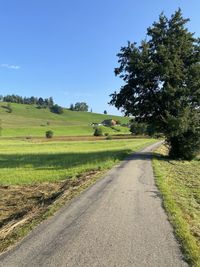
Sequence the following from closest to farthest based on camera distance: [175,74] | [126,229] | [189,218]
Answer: [126,229] → [189,218] → [175,74]

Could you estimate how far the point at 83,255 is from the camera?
26.7ft

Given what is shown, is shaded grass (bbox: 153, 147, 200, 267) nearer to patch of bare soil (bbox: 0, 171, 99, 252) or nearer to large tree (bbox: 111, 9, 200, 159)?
patch of bare soil (bbox: 0, 171, 99, 252)

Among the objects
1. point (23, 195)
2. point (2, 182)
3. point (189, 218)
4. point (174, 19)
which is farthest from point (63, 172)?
point (174, 19)

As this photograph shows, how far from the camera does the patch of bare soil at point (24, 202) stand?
1075 centimetres

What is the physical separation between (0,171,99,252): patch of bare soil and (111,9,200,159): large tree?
18.3 metres

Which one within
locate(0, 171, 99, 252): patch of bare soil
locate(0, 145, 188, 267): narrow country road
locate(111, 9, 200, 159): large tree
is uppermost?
locate(111, 9, 200, 159): large tree

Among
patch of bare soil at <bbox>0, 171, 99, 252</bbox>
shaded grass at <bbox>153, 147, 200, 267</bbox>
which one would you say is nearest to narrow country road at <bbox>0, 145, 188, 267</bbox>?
shaded grass at <bbox>153, 147, 200, 267</bbox>

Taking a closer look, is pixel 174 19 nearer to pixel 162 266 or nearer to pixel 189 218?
pixel 189 218

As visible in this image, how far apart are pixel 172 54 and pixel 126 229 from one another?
3004 centimetres

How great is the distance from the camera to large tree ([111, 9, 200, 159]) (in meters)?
36.3

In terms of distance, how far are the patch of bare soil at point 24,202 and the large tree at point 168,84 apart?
18.3 meters

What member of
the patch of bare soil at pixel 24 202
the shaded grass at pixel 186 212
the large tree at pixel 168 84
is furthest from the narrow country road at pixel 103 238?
the large tree at pixel 168 84

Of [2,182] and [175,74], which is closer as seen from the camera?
[2,182]

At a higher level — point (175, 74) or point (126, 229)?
point (175, 74)
